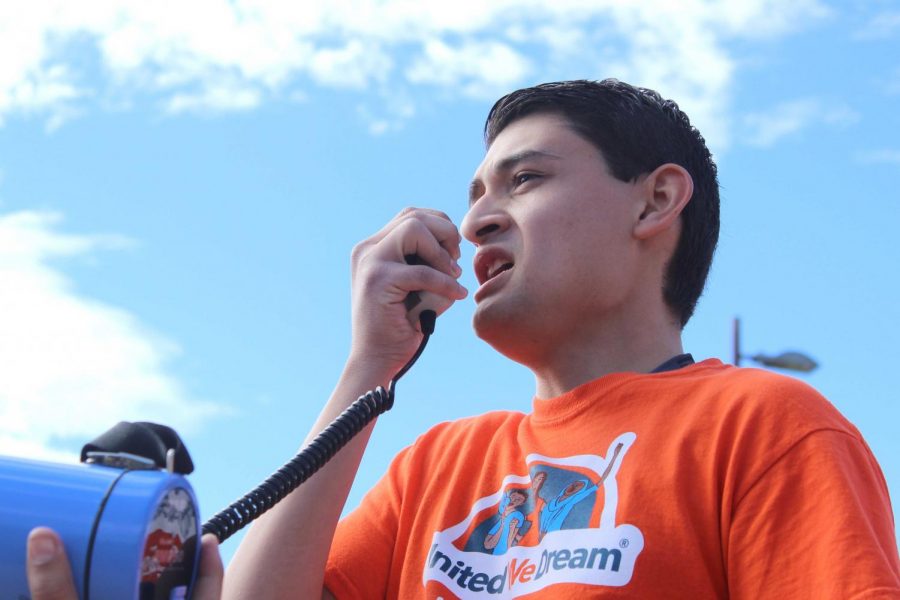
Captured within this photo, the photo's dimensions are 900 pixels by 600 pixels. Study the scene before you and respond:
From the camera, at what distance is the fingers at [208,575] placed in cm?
176

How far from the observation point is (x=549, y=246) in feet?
9.40

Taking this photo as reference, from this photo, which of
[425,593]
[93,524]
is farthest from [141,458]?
[425,593]

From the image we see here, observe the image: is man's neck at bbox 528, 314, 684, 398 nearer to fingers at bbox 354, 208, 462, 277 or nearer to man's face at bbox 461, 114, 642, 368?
man's face at bbox 461, 114, 642, 368

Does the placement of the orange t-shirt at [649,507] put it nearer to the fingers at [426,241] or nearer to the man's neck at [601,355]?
the man's neck at [601,355]

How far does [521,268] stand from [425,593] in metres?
0.87

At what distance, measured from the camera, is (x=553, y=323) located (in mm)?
2863

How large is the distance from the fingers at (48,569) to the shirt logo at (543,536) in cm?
105

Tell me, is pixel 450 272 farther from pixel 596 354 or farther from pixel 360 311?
pixel 596 354

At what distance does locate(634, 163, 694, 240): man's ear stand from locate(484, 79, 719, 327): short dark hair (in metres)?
0.04

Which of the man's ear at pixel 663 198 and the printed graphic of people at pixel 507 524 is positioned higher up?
the man's ear at pixel 663 198

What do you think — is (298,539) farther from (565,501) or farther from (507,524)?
(565,501)

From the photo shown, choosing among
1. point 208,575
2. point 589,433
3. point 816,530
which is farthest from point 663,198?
point 208,575

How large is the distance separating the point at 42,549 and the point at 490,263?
160 centimetres

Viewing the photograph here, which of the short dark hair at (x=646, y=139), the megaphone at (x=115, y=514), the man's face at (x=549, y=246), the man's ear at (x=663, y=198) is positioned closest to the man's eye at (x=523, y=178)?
the man's face at (x=549, y=246)
